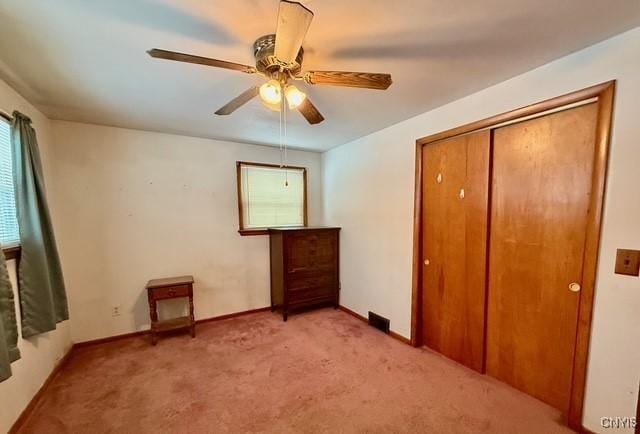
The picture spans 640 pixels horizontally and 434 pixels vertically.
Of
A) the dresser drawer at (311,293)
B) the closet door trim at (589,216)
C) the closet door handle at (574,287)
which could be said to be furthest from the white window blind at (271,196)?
the closet door handle at (574,287)

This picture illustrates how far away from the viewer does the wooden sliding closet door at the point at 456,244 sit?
2105mm

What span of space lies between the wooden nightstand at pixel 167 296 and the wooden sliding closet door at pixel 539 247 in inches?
113

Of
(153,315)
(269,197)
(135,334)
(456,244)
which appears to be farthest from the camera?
(269,197)

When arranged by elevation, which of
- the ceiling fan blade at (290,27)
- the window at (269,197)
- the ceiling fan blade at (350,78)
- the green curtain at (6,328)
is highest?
the ceiling fan blade at (290,27)

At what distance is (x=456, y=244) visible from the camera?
7.45ft

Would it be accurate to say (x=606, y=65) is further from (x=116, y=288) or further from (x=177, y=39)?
(x=116, y=288)

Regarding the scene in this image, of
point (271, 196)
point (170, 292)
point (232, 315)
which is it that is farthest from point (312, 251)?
point (170, 292)

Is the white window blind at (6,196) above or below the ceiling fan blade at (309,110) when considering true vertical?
below

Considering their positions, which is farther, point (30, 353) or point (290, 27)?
point (30, 353)

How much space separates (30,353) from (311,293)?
2503 mm

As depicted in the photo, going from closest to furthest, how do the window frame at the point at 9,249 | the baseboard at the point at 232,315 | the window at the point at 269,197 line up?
the window frame at the point at 9,249 < the baseboard at the point at 232,315 < the window at the point at 269,197

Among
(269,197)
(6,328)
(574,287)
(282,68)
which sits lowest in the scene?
(6,328)

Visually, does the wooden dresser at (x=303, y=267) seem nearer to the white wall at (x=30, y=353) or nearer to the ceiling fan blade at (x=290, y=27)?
the white wall at (x=30, y=353)

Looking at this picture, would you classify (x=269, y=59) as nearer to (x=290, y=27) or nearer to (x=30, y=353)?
(x=290, y=27)
